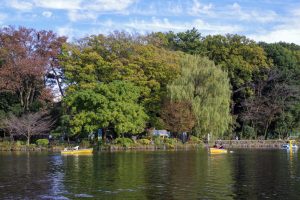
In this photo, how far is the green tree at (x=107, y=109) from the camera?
184 ft

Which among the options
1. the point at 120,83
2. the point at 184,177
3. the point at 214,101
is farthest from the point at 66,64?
the point at 184,177

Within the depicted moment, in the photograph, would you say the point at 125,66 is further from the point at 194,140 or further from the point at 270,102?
the point at 270,102

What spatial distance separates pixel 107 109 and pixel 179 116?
8864mm

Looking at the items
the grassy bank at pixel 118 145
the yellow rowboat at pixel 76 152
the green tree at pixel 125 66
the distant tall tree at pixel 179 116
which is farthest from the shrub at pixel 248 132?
the yellow rowboat at pixel 76 152

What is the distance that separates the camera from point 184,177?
28.1 meters

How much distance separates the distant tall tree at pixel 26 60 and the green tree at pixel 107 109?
685cm

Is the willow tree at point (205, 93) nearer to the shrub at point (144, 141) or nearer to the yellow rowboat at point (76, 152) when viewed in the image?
the shrub at point (144, 141)

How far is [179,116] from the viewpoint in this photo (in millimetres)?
58062

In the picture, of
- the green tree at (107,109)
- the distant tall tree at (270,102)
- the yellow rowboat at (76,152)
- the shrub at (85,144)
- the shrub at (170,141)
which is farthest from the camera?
the distant tall tree at (270,102)

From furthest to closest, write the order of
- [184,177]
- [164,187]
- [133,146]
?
[133,146], [184,177], [164,187]

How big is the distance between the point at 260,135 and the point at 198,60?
18.8 m

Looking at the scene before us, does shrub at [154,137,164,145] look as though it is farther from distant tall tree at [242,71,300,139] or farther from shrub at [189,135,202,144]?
distant tall tree at [242,71,300,139]

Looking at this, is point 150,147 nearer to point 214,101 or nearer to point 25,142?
point 214,101

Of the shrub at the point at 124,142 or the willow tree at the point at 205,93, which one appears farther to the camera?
the willow tree at the point at 205,93
